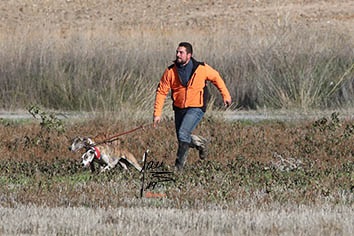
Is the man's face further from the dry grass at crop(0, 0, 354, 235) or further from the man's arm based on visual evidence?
→ the dry grass at crop(0, 0, 354, 235)

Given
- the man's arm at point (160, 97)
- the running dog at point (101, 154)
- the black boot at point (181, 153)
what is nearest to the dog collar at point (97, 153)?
the running dog at point (101, 154)

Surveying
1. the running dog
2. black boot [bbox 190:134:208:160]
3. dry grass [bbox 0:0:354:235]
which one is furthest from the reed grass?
the running dog

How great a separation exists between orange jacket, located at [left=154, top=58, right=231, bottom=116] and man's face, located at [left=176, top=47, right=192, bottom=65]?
0.17m

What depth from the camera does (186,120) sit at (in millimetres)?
14367

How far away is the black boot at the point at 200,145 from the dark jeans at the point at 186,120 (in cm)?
97

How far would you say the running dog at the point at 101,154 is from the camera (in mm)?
14474

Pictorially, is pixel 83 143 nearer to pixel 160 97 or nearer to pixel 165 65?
pixel 160 97

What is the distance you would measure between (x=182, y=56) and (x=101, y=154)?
1761 millimetres

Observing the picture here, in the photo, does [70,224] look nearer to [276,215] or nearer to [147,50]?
[276,215]

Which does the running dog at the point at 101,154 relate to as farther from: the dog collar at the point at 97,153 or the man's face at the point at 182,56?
the man's face at the point at 182,56

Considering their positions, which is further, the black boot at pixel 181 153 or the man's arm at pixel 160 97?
the black boot at pixel 181 153

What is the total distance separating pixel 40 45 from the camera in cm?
2817

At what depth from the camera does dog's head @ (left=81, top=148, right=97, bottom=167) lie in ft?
47.3

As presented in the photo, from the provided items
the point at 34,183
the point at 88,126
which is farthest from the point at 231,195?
the point at 88,126
